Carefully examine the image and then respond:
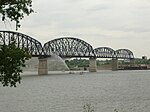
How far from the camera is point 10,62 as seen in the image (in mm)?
14531

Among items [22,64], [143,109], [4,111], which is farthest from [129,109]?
[22,64]

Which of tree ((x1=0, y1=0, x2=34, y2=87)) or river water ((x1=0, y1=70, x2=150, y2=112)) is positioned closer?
tree ((x1=0, y1=0, x2=34, y2=87))

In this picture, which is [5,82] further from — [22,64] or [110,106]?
[110,106]

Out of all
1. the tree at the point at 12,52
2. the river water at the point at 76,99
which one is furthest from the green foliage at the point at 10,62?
the river water at the point at 76,99

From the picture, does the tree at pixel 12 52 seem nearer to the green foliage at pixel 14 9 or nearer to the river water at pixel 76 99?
the green foliage at pixel 14 9

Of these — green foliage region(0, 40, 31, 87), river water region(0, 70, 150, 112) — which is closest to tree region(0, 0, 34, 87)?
green foliage region(0, 40, 31, 87)

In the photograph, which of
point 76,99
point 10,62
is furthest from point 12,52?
point 76,99

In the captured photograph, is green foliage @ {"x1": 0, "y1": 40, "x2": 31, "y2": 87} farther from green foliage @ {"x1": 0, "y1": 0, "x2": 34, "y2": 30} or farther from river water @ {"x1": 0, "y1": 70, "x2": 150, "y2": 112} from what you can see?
river water @ {"x1": 0, "y1": 70, "x2": 150, "y2": 112}

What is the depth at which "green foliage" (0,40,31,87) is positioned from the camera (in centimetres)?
1438

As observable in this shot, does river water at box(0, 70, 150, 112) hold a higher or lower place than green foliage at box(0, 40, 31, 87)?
lower

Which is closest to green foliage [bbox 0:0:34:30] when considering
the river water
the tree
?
the tree

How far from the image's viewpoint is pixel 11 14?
14.4 meters

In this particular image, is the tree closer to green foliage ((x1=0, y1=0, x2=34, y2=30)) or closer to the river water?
green foliage ((x1=0, y1=0, x2=34, y2=30))

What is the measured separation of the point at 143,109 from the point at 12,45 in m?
31.4
